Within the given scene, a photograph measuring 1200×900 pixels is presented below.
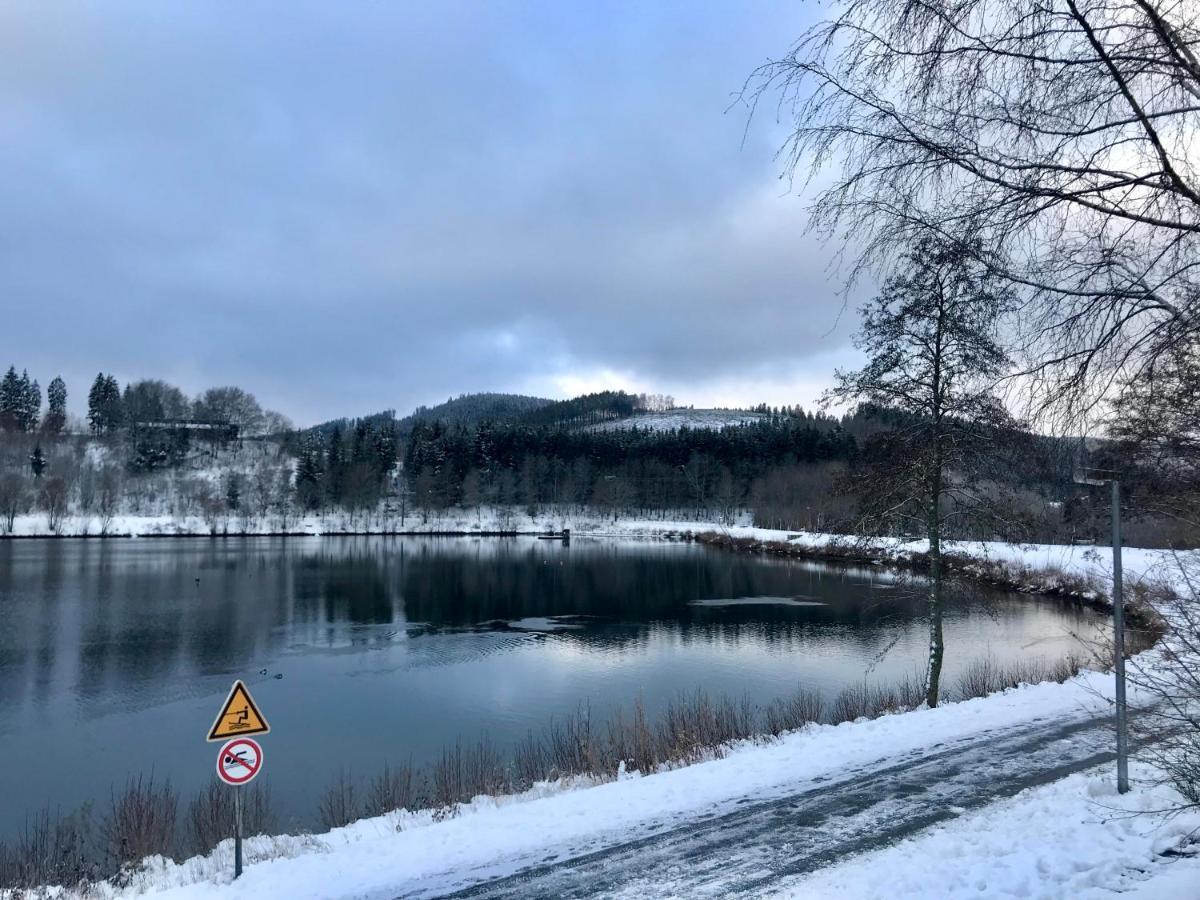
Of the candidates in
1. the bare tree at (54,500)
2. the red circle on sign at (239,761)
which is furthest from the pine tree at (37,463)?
the red circle on sign at (239,761)

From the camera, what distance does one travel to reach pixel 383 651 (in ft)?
94.2

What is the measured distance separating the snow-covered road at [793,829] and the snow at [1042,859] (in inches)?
17.1

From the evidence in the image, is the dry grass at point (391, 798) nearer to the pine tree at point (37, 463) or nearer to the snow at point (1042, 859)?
the snow at point (1042, 859)

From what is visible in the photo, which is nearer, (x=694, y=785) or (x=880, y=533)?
(x=694, y=785)

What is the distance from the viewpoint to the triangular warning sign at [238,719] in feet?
27.4

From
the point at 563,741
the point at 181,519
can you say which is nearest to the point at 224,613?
the point at 563,741

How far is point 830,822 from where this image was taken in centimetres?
806

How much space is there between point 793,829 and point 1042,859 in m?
2.42

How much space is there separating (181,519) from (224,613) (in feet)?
236

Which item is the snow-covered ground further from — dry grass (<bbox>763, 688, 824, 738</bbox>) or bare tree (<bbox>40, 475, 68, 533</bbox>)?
dry grass (<bbox>763, 688, 824, 738</bbox>)

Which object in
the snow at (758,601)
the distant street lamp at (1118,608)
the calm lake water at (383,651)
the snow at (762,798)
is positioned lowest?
the snow at (758,601)

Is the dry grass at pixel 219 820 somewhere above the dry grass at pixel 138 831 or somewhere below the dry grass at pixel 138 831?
below

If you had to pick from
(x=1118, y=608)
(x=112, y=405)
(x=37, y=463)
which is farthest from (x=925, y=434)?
(x=112, y=405)

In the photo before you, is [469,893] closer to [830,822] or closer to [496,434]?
[830,822]
